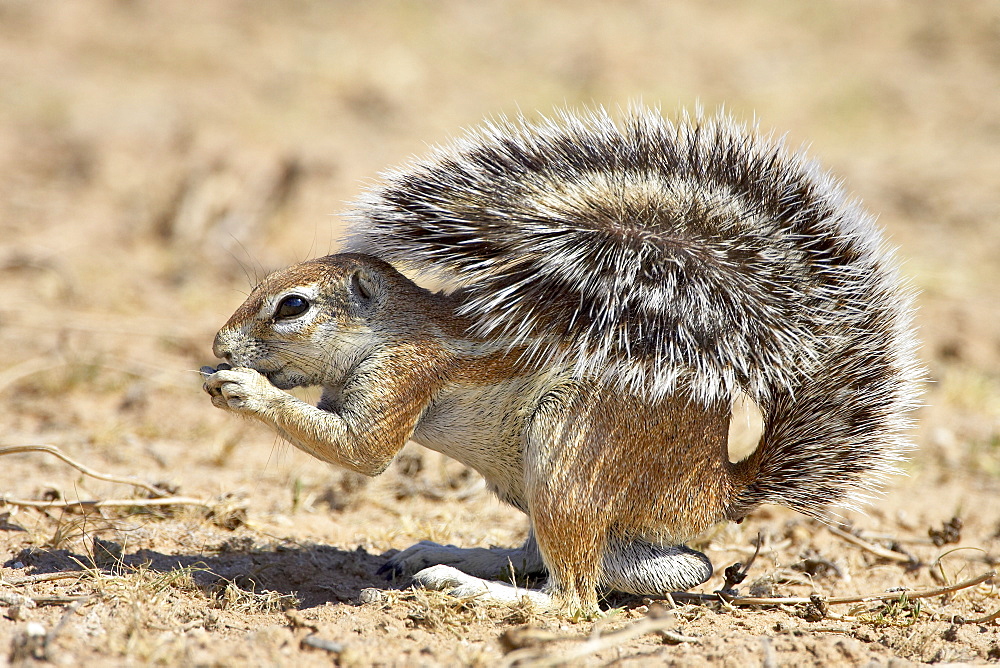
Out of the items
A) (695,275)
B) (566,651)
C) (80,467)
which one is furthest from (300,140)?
(566,651)

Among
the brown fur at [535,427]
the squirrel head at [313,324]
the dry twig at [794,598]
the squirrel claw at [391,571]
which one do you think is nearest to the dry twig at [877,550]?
the dry twig at [794,598]

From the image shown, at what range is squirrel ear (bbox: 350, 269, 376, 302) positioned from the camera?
3.91 metres

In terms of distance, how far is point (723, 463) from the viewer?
3.71 m

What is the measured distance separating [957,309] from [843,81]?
24.7 ft

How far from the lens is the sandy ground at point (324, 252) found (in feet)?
11.3

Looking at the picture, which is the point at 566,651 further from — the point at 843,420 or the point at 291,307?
the point at 291,307

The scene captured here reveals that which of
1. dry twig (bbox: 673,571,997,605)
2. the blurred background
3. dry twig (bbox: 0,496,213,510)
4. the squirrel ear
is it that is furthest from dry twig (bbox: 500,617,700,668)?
dry twig (bbox: 0,496,213,510)

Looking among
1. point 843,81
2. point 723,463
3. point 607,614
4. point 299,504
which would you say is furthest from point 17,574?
point 843,81

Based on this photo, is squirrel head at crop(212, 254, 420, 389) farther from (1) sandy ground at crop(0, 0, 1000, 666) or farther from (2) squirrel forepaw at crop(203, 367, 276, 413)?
(1) sandy ground at crop(0, 0, 1000, 666)

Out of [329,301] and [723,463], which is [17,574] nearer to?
[329,301]

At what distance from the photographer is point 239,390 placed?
3.59 m

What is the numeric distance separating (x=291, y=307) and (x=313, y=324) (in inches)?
4.5

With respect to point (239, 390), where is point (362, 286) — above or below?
above

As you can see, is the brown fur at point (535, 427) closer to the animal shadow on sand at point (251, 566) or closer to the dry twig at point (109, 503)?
the animal shadow on sand at point (251, 566)
